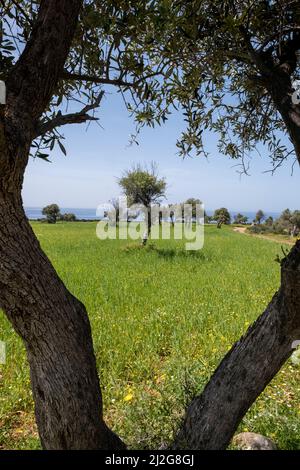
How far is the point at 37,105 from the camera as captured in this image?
208 cm

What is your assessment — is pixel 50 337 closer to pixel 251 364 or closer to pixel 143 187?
pixel 251 364

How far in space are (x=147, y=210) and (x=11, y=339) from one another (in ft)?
64.8

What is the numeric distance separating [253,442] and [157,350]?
308cm

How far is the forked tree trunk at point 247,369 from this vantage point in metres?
2.16

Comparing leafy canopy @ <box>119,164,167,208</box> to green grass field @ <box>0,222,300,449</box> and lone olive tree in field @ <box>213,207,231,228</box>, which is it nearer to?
green grass field @ <box>0,222,300,449</box>

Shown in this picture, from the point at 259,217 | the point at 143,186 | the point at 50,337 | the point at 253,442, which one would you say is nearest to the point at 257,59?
the point at 50,337

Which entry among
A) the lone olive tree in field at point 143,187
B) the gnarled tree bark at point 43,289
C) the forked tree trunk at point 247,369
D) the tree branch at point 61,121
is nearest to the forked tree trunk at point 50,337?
the gnarled tree bark at point 43,289

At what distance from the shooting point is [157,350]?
21.1ft

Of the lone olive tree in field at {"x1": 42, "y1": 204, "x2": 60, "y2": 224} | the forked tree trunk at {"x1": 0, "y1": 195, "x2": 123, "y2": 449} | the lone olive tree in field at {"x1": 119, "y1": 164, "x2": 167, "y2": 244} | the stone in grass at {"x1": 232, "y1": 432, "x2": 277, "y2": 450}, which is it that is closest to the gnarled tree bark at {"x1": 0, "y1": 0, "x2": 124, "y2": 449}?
the forked tree trunk at {"x1": 0, "y1": 195, "x2": 123, "y2": 449}

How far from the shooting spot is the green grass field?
4043 mm

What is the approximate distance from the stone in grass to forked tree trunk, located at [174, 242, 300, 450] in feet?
3.71

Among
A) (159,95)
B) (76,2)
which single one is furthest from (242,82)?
(76,2)

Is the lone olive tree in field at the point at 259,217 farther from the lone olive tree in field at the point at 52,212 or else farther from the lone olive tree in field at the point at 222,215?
the lone olive tree in field at the point at 52,212

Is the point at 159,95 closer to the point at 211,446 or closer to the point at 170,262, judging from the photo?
the point at 211,446
